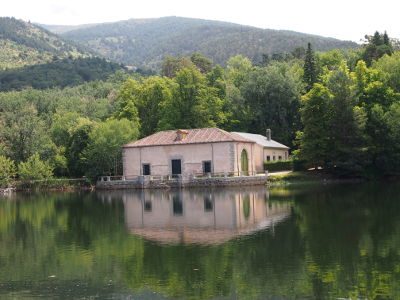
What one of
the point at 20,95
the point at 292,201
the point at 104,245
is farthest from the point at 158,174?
the point at 20,95

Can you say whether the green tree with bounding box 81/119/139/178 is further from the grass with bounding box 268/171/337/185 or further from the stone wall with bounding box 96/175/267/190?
the grass with bounding box 268/171/337/185

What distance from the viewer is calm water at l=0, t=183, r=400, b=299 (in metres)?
A: 14.2

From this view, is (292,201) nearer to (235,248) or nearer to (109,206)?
(109,206)

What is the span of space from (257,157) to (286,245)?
4365 centimetres

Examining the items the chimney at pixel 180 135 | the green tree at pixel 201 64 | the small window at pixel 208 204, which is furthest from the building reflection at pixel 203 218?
the green tree at pixel 201 64

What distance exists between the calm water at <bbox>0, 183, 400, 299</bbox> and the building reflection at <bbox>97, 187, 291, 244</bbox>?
53 millimetres

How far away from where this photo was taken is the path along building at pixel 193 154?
57438 millimetres

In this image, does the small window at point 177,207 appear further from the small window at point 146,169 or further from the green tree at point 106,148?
the green tree at point 106,148

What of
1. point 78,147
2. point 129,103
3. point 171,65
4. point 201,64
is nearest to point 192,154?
point 78,147

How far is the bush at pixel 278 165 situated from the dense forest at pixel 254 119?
1.55 metres

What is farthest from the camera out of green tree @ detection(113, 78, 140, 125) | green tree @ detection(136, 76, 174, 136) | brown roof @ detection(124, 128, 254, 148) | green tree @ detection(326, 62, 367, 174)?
green tree @ detection(136, 76, 174, 136)

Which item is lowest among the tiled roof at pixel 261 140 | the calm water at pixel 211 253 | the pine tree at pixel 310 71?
the calm water at pixel 211 253

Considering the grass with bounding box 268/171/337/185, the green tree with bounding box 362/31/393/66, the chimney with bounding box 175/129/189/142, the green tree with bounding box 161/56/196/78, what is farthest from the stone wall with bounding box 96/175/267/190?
the green tree with bounding box 161/56/196/78

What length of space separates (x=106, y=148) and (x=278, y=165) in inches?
740
